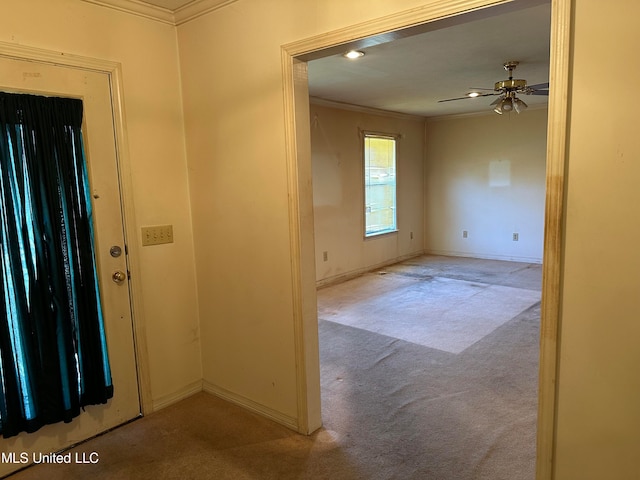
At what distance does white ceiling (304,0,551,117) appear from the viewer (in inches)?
113

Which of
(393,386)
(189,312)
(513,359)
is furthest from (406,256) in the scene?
(189,312)

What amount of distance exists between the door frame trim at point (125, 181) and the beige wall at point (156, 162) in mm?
31

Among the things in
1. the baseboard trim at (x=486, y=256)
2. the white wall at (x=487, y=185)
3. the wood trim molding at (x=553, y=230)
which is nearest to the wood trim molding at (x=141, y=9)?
the wood trim molding at (x=553, y=230)

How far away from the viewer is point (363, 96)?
5.32 metres

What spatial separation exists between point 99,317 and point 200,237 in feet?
2.44

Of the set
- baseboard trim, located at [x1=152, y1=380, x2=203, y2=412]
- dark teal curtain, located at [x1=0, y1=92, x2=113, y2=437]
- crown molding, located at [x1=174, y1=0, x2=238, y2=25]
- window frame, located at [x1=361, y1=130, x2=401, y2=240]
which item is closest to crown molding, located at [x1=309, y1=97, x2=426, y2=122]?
window frame, located at [x1=361, y1=130, x2=401, y2=240]

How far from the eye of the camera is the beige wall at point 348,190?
5.57 m

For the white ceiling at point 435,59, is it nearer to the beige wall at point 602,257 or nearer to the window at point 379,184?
the beige wall at point 602,257

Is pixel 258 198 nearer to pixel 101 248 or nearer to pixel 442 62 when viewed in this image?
pixel 101 248

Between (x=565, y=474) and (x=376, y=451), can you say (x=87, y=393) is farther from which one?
(x=565, y=474)

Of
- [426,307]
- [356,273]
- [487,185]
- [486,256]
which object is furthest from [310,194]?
[486,256]

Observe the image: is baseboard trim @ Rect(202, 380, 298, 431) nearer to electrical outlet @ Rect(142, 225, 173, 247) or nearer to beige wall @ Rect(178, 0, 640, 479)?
beige wall @ Rect(178, 0, 640, 479)

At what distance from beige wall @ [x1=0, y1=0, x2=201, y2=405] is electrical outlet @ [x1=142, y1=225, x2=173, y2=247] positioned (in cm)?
4

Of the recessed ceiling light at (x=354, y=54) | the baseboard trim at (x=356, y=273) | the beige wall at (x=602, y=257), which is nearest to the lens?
the beige wall at (x=602, y=257)
